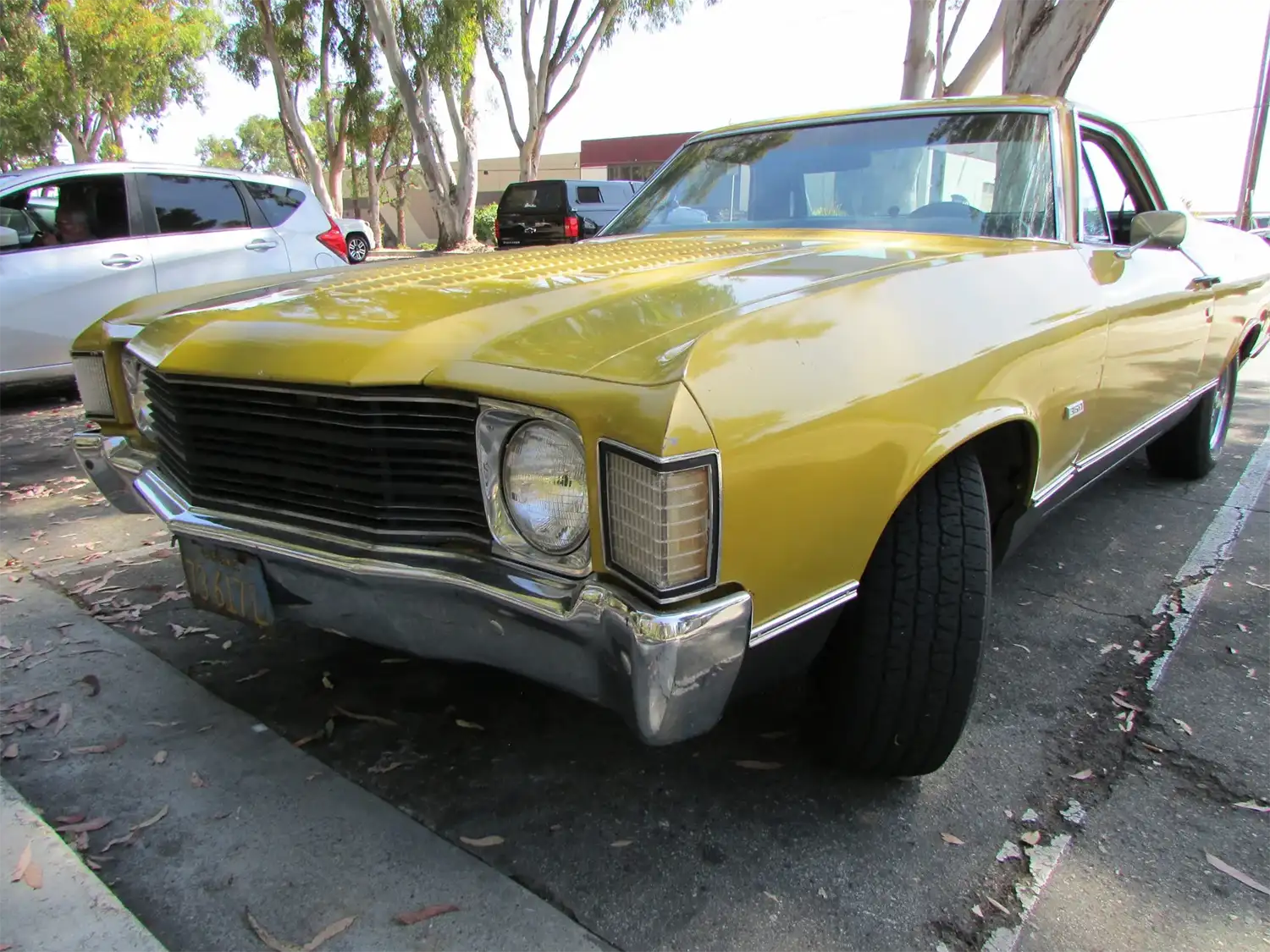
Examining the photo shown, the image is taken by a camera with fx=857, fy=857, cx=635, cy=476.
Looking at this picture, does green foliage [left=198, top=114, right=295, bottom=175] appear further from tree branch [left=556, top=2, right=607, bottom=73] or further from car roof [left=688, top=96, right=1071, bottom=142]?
car roof [left=688, top=96, right=1071, bottom=142]

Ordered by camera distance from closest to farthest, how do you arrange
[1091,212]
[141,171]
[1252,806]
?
[1252,806]
[1091,212]
[141,171]

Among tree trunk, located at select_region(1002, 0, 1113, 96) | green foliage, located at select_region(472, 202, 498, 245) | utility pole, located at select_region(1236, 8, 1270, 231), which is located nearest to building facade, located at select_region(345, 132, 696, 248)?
green foliage, located at select_region(472, 202, 498, 245)

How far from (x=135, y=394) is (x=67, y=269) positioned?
4110 mm

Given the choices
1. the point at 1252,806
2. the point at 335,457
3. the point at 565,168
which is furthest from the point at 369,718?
the point at 565,168

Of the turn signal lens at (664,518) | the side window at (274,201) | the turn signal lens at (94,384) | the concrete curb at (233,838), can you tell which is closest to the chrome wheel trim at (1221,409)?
the turn signal lens at (664,518)

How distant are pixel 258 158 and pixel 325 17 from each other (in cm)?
4478

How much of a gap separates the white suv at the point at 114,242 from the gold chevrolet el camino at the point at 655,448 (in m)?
3.41

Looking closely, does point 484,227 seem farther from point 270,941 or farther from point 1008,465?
point 270,941

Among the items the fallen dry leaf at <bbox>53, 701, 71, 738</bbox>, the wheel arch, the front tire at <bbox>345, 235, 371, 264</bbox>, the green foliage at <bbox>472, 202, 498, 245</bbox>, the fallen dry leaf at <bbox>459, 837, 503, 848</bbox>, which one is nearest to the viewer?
the fallen dry leaf at <bbox>459, 837, 503, 848</bbox>

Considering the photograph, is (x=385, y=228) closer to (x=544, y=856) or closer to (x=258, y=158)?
(x=258, y=158)

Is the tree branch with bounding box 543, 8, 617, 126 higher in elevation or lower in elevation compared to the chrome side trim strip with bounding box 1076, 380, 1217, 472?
higher

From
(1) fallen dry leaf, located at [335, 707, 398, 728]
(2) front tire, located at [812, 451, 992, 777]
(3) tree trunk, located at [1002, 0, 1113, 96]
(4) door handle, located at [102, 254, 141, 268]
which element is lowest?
(1) fallen dry leaf, located at [335, 707, 398, 728]

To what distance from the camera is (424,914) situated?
1.59m

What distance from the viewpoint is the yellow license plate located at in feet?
5.99
